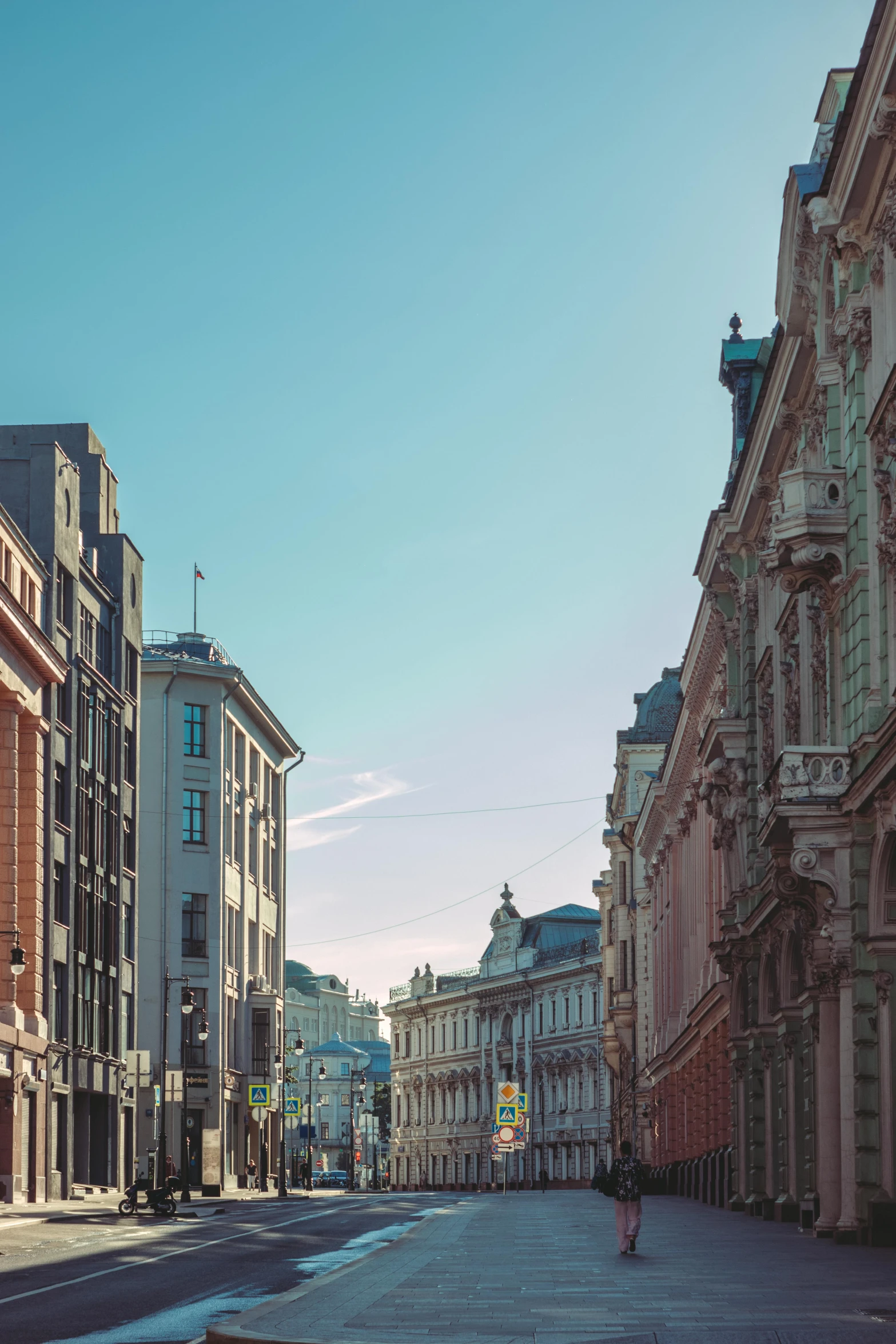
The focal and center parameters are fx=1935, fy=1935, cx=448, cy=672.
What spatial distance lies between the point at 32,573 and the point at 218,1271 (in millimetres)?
Answer: 37701

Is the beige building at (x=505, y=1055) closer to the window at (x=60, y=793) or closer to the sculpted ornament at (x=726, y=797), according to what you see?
the window at (x=60, y=793)

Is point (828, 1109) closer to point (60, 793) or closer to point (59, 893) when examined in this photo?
point (59, 893)

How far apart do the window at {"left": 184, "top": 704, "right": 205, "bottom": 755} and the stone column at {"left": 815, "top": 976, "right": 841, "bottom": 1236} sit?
61.8 metres

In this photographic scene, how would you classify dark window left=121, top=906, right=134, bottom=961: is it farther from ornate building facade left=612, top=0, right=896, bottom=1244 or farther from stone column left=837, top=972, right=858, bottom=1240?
stone column left=837, top=972, right=858, bottom=1240

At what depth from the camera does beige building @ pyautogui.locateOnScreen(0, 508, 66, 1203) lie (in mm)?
54156

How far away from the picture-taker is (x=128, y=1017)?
7206cm

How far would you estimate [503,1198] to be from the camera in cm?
6550

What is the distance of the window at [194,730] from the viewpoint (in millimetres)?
89312

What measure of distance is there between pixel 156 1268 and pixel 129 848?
49260mm

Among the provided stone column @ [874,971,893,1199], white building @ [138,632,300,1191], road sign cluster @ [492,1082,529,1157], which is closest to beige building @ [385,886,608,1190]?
white building @ [138,632,300,1191]

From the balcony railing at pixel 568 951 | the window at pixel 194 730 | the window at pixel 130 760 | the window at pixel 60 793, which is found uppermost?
the window at pixel 194 730

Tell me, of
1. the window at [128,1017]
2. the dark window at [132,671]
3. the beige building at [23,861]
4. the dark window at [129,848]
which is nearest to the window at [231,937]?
the window at [128,1017]

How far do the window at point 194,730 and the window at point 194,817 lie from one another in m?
1.97

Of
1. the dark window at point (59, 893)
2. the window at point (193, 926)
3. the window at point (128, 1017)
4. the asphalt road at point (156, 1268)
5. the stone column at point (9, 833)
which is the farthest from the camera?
the window at point (193, 926)
